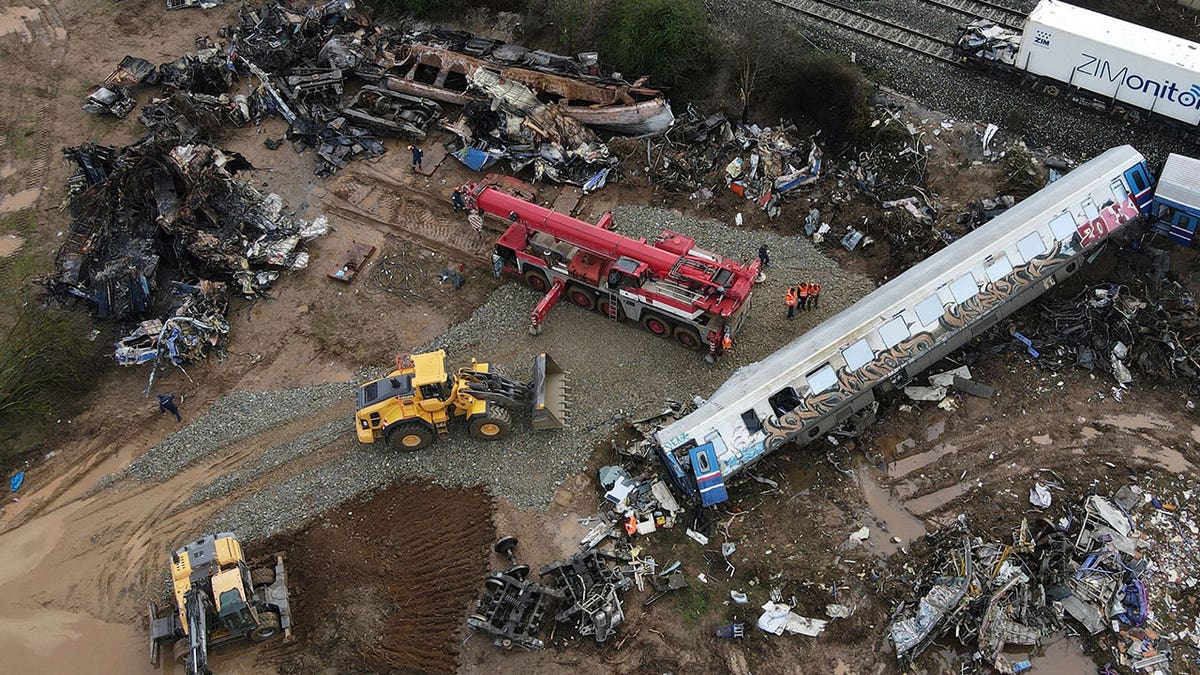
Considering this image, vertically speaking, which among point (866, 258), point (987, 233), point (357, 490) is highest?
point (987, 233)

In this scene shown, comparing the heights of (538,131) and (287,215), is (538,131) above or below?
above

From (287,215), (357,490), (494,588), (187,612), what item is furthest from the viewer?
(287,215)

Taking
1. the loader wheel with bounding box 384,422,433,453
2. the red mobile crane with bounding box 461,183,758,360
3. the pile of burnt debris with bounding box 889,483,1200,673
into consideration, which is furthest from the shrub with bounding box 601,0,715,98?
the pile of burnt debris with bounding box 889,483,1200,673

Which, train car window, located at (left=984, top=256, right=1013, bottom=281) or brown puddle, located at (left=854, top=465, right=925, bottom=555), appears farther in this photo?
train car window, located at (left=984, top=256, right=1013, bottom=281)

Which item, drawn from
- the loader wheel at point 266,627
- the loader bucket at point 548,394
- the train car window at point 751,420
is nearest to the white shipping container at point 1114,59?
the train car window at point 751,420

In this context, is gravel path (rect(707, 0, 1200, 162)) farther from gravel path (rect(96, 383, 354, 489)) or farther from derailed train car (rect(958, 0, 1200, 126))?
gravel path (rect(96, 383, 354, 489))

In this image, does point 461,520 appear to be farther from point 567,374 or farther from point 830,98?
point 830,98

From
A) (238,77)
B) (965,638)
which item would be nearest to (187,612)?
(965,638)

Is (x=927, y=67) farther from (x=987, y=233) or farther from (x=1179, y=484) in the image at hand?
(x=1179, y=484)
